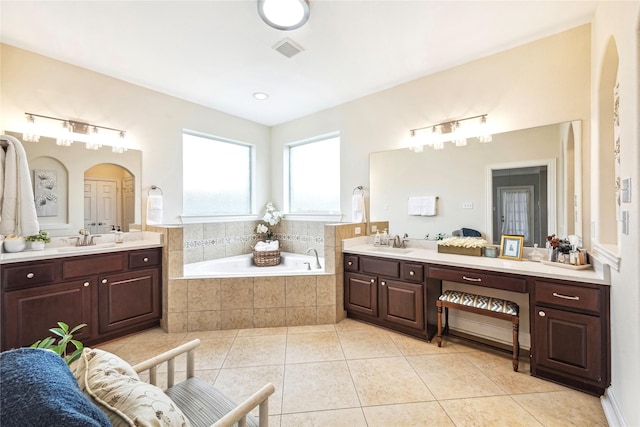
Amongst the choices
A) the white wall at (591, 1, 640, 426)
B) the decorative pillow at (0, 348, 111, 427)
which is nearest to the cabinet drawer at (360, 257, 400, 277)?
the white wall at (591, 1, 640, 426)

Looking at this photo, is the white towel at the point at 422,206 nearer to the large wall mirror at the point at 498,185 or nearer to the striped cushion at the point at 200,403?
the large wall mirror at the point at 498,185

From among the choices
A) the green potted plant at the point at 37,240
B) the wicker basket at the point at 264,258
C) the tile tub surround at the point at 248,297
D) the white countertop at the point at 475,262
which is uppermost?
the green potted plant at the point at 37,240

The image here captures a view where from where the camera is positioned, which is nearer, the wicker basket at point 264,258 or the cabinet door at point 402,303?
the cabinet door at point 402,303

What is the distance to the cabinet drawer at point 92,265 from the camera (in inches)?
92.4

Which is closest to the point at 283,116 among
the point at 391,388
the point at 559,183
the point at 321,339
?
the point at 321,339

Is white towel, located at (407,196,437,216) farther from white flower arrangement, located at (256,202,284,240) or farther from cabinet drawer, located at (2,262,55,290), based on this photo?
cabinet drawer, located at (2,262,55,290)

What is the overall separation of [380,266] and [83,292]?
2874mm

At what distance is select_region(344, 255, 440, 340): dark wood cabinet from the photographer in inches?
101

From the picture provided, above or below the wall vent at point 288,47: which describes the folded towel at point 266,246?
below

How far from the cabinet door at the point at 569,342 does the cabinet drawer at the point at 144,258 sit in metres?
3.57

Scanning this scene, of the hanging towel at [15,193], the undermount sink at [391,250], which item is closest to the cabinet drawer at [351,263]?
the undermount sink at [391,250]

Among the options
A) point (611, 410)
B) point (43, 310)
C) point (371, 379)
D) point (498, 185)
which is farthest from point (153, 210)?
point (611, 410)

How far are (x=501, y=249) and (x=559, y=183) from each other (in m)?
0.73

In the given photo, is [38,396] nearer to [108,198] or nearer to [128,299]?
[128,299]
